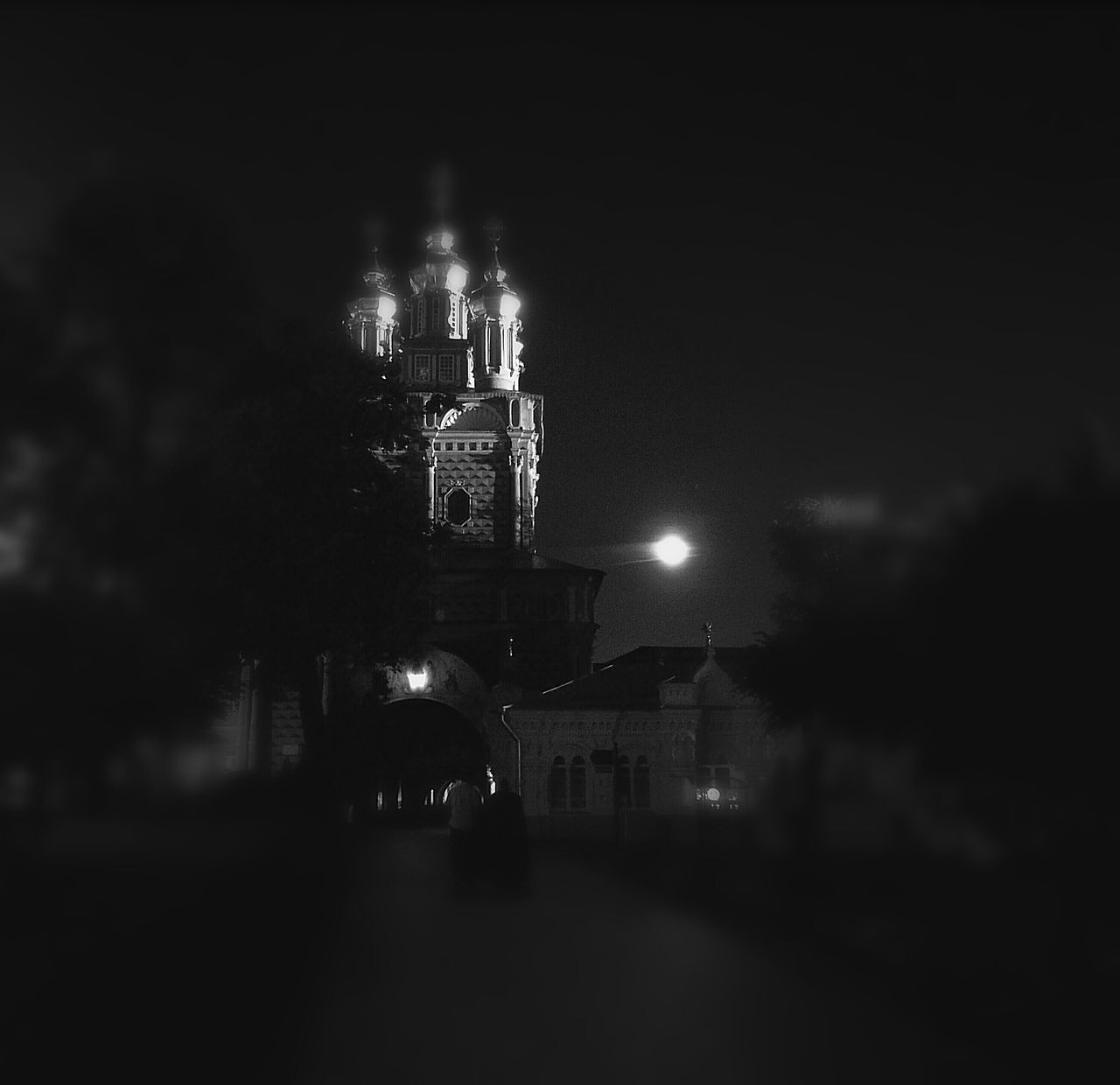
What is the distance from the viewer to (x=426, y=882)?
75.5ft

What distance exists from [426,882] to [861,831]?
1798 centimetres

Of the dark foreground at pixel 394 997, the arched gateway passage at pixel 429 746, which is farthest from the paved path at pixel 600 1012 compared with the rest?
the arched gateway passage at pixel 429 746

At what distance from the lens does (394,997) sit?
10.9 metres

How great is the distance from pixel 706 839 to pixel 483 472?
59.4 m

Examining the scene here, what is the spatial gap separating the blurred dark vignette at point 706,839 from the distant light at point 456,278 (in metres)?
66.7

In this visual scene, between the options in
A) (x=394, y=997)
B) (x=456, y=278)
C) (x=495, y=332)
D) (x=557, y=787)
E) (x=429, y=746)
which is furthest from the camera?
(x=456, y=278)

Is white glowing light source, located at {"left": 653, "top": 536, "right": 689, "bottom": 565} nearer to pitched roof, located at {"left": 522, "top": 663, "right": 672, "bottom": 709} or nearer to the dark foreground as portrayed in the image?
the dark foreground

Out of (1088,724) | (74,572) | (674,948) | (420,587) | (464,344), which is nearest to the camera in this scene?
(1088,724)

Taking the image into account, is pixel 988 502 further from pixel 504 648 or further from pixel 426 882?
pixel 504 648

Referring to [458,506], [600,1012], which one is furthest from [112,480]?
[458,506]

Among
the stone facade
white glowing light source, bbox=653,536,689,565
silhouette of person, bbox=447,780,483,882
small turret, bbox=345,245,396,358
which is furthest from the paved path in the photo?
small turret, bbox=345,245,396,358

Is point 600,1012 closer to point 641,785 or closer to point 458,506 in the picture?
point 641,785

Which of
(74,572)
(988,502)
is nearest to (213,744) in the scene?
(74,572)

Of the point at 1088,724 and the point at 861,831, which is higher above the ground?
the point at 1088,724
